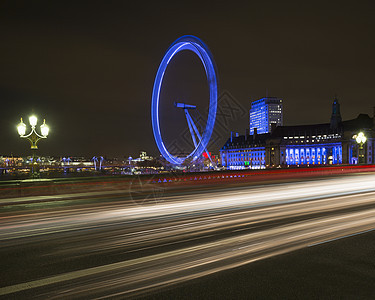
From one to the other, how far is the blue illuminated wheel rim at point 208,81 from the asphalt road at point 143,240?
1969 centimetres

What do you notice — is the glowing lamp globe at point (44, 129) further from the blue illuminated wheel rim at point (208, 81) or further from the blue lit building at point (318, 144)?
the blue lit building at point (318, 144)

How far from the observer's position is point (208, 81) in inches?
1470

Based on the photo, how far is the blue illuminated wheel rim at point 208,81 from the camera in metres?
35.6

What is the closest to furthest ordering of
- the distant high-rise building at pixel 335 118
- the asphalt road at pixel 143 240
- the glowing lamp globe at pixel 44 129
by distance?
the asphalt road at pixel 143 240, the glowing lamp globe at pixel 44 129, the distant high-rise building at pixel 335 118

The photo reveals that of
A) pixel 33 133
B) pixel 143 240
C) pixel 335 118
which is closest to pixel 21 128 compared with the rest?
pixel 33 133

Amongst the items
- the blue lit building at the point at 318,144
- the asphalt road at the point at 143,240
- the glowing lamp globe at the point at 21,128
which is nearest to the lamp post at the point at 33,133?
the glowing lamp globe at the point at 21,128

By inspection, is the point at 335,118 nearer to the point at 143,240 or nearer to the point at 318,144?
the point at 318,144

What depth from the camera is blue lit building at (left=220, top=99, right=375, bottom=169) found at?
493ft

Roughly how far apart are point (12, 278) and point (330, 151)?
173 m

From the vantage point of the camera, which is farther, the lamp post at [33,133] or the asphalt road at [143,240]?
the lamp post at [33,133]

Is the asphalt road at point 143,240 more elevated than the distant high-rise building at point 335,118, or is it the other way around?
the distant high-rise building at point 335,118

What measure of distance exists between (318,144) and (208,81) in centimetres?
14588

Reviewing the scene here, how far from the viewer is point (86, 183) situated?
24.6 meters

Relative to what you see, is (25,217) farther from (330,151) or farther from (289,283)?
(330,151)
